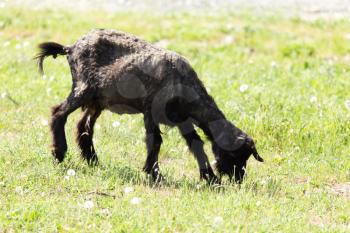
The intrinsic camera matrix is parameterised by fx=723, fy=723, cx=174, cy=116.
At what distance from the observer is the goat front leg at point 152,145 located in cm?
716

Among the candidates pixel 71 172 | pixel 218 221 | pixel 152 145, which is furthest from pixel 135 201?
pixel 152 145

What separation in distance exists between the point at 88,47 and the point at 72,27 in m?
7.08

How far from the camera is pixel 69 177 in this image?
6.81 metres

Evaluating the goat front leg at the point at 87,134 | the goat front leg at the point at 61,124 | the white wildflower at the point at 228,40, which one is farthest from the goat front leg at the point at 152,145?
the white wildflower at the point at 228,40

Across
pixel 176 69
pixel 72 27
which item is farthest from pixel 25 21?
pixel 176 69

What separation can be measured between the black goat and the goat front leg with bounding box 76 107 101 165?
0.16m

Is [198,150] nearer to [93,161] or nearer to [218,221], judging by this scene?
[93,161]

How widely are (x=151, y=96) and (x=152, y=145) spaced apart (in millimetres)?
492

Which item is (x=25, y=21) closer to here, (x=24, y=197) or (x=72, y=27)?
(x=72, y=27)

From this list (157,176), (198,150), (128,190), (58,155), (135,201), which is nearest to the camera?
(135,201)

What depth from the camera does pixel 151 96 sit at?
23.5 feet

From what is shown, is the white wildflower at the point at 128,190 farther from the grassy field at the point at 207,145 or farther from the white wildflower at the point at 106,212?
the white wildflower at the point at 106,212

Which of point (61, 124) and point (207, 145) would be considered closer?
point (61, 124)

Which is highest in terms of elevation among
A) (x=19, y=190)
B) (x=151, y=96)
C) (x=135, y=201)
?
(x=151, y=96)
